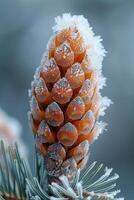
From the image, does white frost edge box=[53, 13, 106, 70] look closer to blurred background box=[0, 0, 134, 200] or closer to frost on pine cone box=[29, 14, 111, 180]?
frost on pine cone box=[29, 14, 111, 180]

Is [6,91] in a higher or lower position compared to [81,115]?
higher

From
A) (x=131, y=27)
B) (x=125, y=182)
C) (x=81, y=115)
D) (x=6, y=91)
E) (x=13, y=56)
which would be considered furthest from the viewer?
(x=131, y=27)

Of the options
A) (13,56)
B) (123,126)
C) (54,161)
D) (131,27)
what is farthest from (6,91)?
(54,161)

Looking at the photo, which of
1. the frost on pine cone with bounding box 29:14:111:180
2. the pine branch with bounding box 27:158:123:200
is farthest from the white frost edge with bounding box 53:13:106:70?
the pine branch with bounding box 27:158:123:200

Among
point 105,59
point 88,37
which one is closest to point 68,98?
point 88,37

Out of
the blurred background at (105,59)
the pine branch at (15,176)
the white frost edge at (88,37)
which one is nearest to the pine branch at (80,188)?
the pine branch at (15,176)

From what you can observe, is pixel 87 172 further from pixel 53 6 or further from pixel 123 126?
pixel 53 6

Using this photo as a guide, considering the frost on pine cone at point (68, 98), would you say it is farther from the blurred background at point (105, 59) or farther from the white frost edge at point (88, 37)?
the blurred background at point (105, 59)

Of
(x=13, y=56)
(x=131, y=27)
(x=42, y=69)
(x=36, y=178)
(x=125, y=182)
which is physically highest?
(x=131, y=27)
